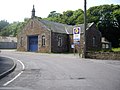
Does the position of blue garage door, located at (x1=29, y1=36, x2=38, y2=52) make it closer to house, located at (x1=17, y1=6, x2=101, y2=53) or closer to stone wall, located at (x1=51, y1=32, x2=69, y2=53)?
house, located at (x1=17, y1=6, x2=101, y2=53)

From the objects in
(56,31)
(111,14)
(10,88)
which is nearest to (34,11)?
(56,31)

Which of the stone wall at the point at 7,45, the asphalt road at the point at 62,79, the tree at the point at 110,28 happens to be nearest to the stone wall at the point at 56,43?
the tree at the point at 110,28

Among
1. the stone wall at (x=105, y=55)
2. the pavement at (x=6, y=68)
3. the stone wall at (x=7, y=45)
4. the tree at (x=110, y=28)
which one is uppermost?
the tree at (x=110, y=28)

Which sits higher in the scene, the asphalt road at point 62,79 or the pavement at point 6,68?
the pavement at point 6,68

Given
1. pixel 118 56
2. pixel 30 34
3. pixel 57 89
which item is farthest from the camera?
pixel 30 34

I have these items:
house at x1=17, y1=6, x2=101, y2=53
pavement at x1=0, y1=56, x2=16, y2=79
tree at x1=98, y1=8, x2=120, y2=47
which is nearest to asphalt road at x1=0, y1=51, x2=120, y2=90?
pavement at x1=0, y1=56, x2=16, y2=79

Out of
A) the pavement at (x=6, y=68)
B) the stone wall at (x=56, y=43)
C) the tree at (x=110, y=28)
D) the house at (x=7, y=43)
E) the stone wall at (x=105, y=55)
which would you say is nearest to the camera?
the pavement at (x=6, y=68)

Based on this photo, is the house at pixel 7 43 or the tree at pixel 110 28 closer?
the tree at pixel 110 28

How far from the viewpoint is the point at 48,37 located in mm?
47625

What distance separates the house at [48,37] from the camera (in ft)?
157

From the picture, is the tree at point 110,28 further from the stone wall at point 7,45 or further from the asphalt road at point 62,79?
the asphalt road at point 62,79

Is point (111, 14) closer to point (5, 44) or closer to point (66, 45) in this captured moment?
point (66, 45)

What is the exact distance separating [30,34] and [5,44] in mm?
30981

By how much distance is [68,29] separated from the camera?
2148 inches
